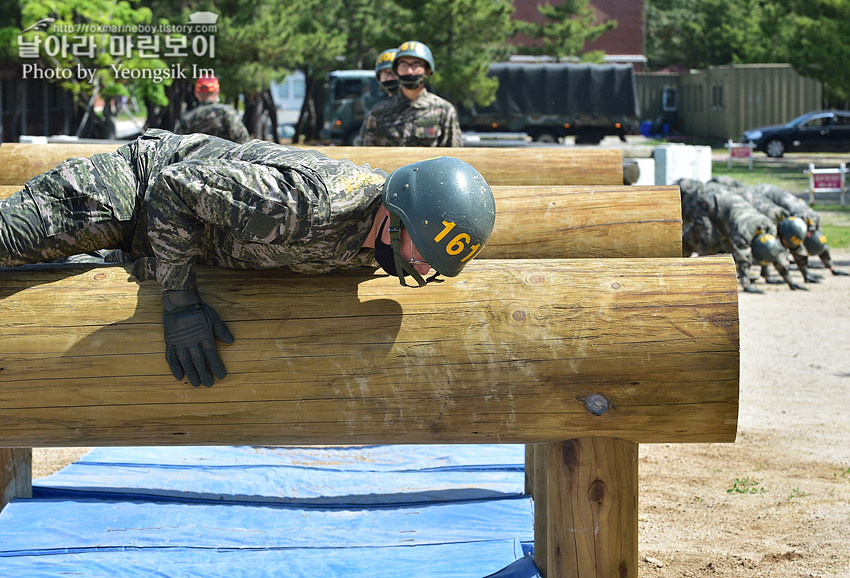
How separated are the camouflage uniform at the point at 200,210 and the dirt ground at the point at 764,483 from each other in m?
2.14

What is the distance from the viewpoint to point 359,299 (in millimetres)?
3020

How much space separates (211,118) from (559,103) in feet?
79.5

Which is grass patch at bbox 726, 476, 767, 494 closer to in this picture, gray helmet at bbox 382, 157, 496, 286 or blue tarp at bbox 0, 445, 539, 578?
blue tarp at bbox 0, 445, 539, 578

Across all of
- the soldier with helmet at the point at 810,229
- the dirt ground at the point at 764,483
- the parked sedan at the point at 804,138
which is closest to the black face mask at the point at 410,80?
the dirt ground at the point at 764,483

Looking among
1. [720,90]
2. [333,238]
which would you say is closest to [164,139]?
[333,238]

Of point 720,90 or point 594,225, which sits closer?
point 594,225

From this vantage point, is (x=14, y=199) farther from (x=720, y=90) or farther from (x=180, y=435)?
(x=720, y=90)

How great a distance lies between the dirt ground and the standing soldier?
306cm

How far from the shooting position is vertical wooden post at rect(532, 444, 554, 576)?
12.1ft

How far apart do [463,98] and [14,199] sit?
26230mm

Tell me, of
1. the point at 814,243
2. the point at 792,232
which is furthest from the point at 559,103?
the point at 792,232

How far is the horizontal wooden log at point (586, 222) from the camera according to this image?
4.10 metres

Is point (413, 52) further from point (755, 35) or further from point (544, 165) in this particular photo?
point (755, 35)

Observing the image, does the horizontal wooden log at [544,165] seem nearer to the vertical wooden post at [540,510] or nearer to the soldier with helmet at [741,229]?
the vertical wooden post at [540,510]
